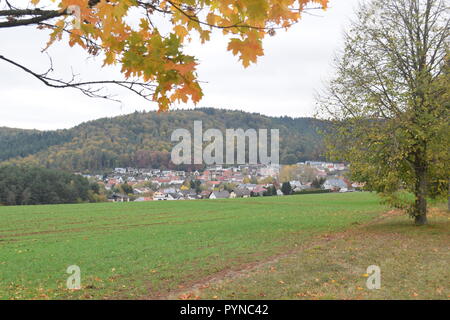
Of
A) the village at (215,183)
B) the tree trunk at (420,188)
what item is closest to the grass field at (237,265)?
the tree trunk at (420,188)

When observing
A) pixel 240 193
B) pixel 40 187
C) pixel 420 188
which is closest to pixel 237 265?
pixel 420 188

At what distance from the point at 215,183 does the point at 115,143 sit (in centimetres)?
3554

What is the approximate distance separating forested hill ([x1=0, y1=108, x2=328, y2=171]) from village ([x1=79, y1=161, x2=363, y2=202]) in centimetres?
484

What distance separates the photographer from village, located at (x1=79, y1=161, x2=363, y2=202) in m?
93.8

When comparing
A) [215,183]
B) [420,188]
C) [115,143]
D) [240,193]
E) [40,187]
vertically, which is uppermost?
[115,143]

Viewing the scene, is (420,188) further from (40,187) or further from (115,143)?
(115,143)

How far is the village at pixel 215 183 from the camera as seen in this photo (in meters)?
93.8

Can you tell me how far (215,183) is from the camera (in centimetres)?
12069

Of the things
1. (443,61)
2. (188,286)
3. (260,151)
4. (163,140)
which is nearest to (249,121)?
(260,151)

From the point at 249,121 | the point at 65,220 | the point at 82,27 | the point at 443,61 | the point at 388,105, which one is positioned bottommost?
the point at 65,220

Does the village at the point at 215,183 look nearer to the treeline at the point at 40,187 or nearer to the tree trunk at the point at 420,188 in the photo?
the treeline at the point at 40,187

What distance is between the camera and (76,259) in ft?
52.8

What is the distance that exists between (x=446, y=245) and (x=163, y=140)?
121400mm
